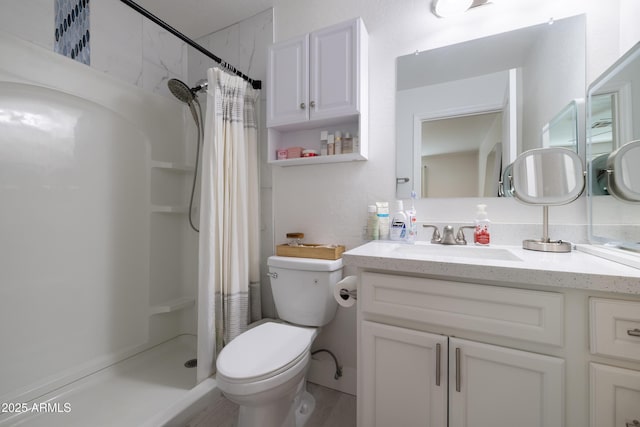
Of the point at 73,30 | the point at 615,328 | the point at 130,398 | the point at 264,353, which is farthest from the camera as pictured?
the point at 73,30

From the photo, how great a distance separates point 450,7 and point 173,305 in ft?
8.03

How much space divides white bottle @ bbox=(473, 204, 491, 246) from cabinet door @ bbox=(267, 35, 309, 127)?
3.30 ft

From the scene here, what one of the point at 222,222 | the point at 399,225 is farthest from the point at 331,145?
the point at 222,222

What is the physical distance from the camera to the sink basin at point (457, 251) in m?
1.03

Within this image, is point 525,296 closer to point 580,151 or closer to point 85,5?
point 580,151

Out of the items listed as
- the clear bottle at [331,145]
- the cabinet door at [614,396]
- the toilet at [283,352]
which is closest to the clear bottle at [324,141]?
the clear bottle at [331,145]

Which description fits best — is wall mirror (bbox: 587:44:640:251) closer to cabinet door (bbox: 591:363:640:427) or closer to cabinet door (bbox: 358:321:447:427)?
cabinet door (bbox: 591:363:640:427)

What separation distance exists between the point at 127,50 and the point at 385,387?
2403 mm

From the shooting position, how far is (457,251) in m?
1.09

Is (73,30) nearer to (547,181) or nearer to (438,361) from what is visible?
(438,361)

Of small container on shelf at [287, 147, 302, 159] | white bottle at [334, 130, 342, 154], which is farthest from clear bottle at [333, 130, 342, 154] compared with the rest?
small container on shelf at [287, 147, 302, 159]

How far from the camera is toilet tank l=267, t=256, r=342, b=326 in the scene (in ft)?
4.28

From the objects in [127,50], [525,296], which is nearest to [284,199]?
[525,296]

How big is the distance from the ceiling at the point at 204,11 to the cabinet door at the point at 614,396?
2.33m
